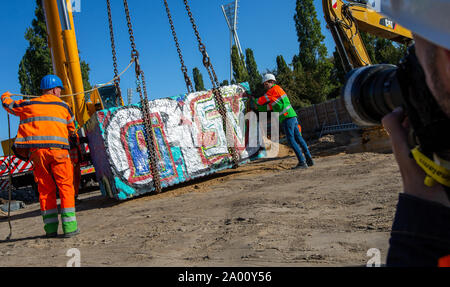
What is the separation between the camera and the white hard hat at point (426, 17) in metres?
0.78

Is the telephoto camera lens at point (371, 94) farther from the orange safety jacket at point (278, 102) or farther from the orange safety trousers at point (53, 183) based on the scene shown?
the orange safety jacket at point (278, 102)

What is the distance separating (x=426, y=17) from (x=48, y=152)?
472cm

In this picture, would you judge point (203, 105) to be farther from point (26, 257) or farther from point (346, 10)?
point (26, 257)

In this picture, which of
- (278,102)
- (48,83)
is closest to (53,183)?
(48,83)

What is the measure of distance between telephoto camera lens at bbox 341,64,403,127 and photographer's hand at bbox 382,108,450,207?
0.05m

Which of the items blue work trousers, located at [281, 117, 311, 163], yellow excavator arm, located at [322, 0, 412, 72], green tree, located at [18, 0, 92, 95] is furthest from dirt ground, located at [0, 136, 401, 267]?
green tree, located at [18, 0, 92, 95]

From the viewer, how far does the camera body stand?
3.03 ft

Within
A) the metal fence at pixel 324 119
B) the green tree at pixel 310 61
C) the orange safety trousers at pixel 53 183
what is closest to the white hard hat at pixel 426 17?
the orange safety trousers at pixel 53 183

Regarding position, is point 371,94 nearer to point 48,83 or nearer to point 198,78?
point 48,83

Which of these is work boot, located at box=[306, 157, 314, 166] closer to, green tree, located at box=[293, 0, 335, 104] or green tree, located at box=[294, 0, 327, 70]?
green tree, located at box=[293, 0, 335, 104]

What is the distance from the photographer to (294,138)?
24.8 ft

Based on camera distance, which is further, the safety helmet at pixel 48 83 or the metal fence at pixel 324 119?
the metal fence at pixel 324 119

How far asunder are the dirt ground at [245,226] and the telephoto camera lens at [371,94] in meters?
1.30

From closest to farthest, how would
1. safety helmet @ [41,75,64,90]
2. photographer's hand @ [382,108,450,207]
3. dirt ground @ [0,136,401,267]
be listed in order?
photographer's hand @ [382,108,450,207] → dirt ground @ [0,136,401,267] → safety helmet @ [41,75,64,90]
